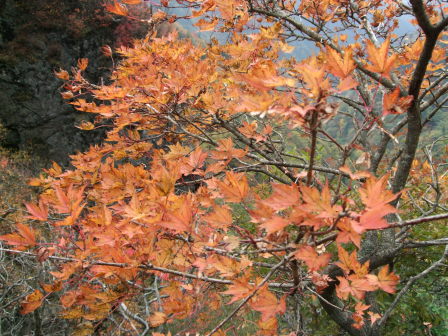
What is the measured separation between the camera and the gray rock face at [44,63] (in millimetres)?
10359

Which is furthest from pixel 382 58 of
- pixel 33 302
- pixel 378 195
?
pixel 33 302

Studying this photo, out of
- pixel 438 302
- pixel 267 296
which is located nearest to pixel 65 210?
pixel 267 296

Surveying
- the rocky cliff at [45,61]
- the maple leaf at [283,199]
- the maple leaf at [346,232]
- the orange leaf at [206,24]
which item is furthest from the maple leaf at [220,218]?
the rocky cliff at [45,61]

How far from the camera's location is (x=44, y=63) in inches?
417

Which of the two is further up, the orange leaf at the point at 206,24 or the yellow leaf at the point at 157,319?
the orange leaf at the point at 206,24

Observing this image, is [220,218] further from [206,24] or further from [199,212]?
[206,24]

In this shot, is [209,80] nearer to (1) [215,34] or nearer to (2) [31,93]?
(1) [215,34]

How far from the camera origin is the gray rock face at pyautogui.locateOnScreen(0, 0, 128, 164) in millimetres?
10359

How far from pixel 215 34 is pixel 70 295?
1.97 metres

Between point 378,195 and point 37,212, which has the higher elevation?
point 378,195

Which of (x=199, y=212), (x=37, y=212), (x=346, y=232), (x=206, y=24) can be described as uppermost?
(x=206, y=24)

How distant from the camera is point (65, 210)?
0.92m

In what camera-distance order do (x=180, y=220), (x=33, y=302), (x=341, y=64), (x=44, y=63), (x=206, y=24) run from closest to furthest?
(x=341, y=64), (x=180, y=220), (x=33, y=302), (x=206, y=24), (x=44, y=63)

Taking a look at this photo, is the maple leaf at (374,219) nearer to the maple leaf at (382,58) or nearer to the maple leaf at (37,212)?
the maple leaf at (382,58)
